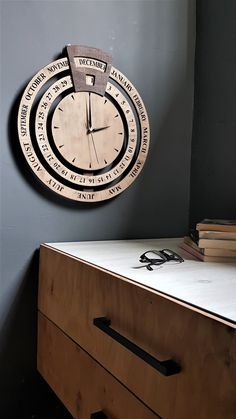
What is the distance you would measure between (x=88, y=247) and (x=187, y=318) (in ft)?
1.98

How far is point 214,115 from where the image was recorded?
1.41m

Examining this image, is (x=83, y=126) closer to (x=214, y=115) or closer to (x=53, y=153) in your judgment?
(x=53, y=153)

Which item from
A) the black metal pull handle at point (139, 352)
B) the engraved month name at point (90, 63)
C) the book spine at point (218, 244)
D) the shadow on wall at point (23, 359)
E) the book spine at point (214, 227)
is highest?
the engraved month name at point (90, 63)

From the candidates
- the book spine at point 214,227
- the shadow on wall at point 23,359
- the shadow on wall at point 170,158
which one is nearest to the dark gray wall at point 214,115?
the shadow on wall at point 170,158

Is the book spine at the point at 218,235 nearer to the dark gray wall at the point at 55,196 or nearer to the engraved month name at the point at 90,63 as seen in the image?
the dark gray wall at the point at 55,196

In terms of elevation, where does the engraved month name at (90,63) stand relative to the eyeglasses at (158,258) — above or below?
above

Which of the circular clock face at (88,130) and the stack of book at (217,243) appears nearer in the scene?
the stack of book at (217,243)

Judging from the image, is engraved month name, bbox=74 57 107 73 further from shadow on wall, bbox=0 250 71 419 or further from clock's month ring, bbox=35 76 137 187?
shadow on wall, bbox=0 250 71 419

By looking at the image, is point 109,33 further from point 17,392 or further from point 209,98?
point 17,392

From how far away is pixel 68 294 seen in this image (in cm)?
100

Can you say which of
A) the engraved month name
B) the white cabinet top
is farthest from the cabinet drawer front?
the engraved month name

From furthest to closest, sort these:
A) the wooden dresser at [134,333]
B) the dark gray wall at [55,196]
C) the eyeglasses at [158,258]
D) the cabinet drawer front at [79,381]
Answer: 1. the dark gray wall at [55,196]
2. the eyeglasses at [158,258]
3. the cabinet drawer front at [79,381]
4. the wooden dresser at [134,333]

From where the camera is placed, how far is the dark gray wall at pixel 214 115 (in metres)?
1.33

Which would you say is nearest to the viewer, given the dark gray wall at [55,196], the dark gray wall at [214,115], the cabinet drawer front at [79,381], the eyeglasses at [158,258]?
the cabinet drawer front at [79,381]
